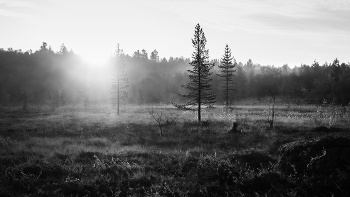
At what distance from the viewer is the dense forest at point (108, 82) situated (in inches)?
2874

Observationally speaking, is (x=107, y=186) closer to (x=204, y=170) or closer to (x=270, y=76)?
(x=204, y=170)

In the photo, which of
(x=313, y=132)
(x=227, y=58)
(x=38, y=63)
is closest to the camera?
(x=313, y=132)

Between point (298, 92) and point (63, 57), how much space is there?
336ft

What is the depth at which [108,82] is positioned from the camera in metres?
104

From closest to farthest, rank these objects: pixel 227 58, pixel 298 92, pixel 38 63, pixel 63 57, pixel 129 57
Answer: pixel 227 58 → pixel 298 92 → pixel 38 63 → pixel 63 57 → pixel 129 57

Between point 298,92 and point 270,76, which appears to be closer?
point 298,92

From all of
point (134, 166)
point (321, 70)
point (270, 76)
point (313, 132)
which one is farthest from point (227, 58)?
point (321, 70)

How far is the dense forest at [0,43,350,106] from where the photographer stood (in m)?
73.0

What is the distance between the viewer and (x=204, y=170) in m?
7.84

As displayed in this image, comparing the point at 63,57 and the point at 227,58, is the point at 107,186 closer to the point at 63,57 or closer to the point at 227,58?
the point at 227,58

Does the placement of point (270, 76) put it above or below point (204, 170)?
above

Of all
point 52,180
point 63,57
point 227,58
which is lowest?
point 52,180

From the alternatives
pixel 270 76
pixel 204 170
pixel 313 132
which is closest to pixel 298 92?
pixel 270 76

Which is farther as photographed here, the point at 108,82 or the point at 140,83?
the point at 108,82
